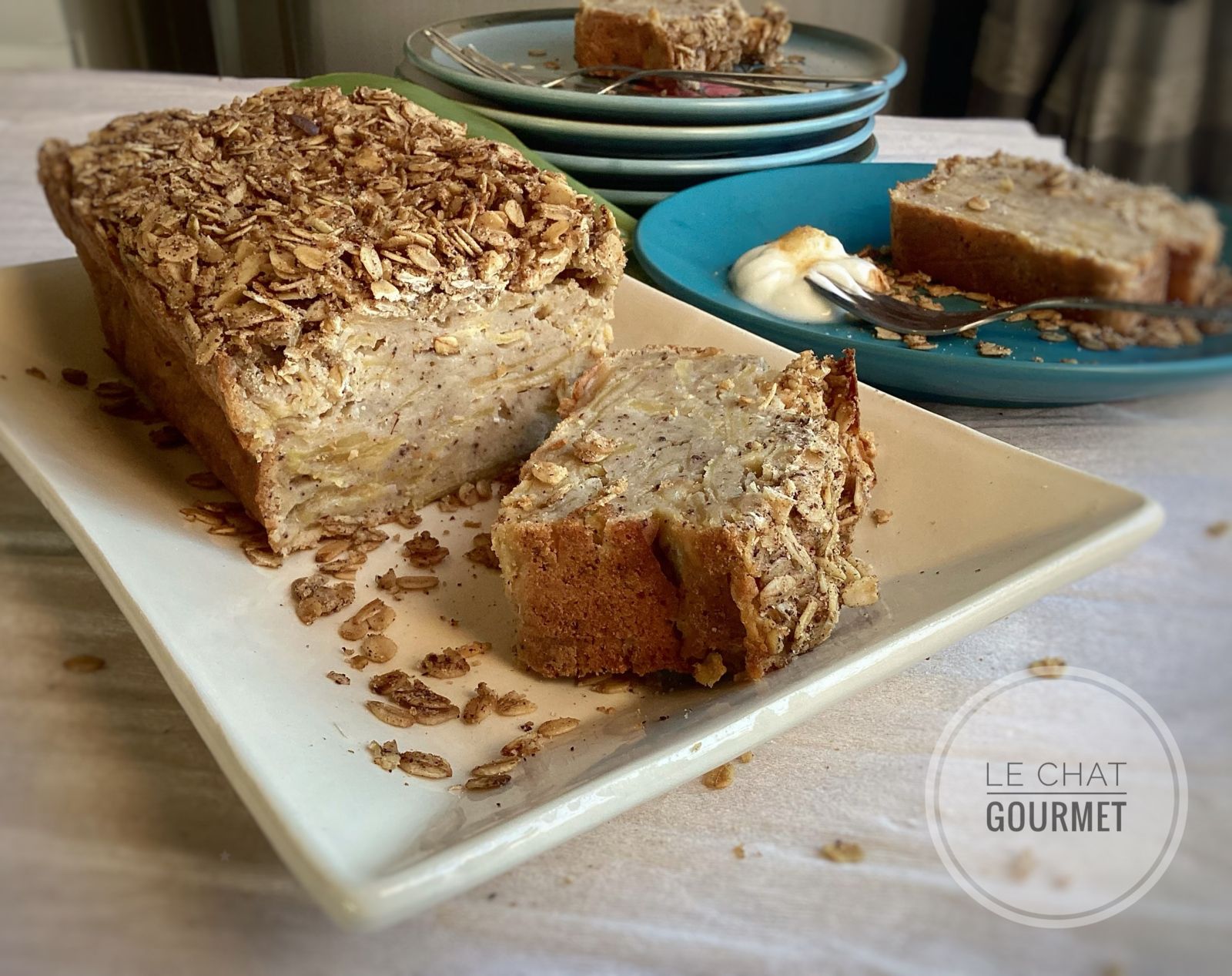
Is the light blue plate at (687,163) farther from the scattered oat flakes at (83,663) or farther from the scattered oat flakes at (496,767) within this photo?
the scattered oat flakes at (496,767)

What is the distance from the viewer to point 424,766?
105cm

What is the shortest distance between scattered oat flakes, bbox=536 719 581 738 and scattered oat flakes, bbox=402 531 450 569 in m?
0.38

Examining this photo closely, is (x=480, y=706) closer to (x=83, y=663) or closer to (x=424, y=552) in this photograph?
(x=424, y=552)

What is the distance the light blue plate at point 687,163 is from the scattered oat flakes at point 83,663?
143cm

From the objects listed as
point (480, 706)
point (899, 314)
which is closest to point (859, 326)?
point (899, 314)

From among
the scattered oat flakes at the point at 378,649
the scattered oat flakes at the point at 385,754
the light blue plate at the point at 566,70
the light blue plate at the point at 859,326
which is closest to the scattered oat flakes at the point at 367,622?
the scattered oat flakes at the point at 378,649

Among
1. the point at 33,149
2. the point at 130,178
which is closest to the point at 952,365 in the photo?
the point at 130,178

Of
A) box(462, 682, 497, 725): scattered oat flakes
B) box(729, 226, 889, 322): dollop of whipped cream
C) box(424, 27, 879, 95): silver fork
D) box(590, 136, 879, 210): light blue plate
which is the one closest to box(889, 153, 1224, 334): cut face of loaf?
box(729, 226, 889, 322): dollop of whipped cream

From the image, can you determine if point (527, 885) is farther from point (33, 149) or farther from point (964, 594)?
point (33, 149)

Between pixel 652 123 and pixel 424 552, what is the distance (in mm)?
1263

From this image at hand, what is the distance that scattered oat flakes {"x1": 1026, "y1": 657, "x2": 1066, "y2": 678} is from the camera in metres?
1.19

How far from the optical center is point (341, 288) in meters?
1.36

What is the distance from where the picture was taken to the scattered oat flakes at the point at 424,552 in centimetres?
146

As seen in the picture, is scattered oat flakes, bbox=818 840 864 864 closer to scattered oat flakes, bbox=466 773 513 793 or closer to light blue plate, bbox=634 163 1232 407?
scattered oat flakes, bbox=466 773 513 793
